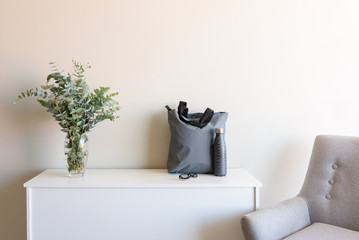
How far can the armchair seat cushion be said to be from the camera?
1.45 meters

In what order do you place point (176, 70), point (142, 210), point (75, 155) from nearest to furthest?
point (142, 210)
point (75, 155)
point (176, 70)

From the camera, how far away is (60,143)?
195 centimetres

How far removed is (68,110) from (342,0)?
173 centimetres

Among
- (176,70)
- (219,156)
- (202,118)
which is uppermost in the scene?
(176,70)

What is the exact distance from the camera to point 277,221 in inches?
58.4

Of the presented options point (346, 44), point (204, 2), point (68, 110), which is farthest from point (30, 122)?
point (346, 44)

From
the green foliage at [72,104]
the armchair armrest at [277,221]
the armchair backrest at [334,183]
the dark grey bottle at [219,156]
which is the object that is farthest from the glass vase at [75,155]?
the armchair backrest at [334,183]

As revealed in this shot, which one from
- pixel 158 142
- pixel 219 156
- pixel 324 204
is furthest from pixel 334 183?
pixel 158 142

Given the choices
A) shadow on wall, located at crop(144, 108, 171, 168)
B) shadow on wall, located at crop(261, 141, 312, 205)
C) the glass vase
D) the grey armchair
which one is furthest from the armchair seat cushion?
the glass vase

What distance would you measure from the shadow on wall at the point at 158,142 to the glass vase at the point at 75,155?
15.9 inches

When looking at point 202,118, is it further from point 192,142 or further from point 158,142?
point 158,142

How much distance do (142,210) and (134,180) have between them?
6.2 inches

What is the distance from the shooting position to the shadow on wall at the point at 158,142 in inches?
Answer: 77.4

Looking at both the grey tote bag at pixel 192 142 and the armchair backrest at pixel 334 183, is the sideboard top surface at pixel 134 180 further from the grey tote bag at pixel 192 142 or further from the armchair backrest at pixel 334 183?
the armchair backrest at pixel 334 183
